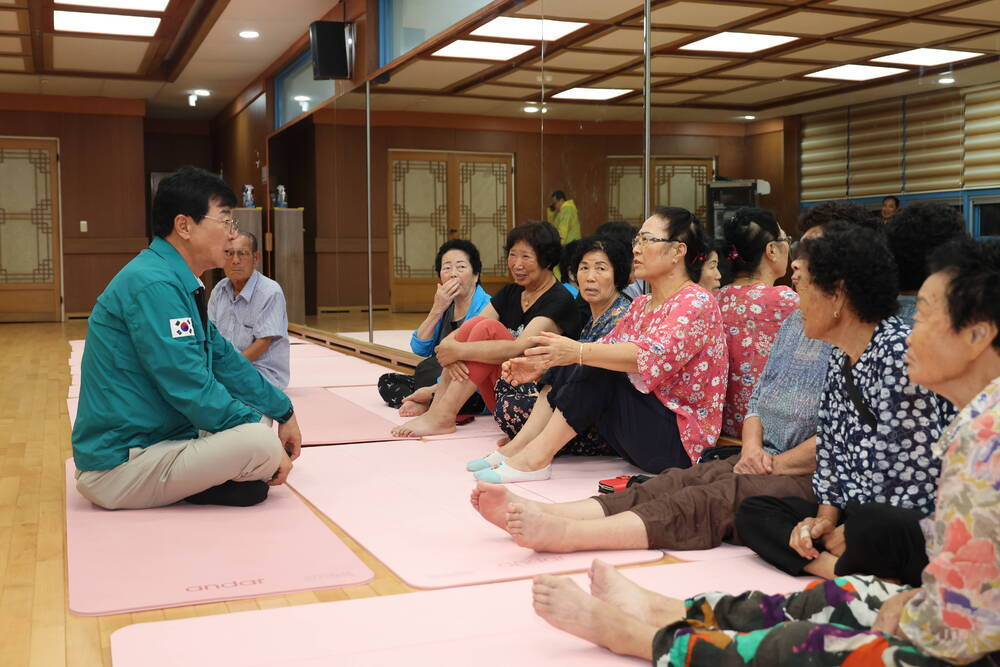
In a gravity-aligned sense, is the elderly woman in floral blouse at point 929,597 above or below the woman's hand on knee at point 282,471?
above

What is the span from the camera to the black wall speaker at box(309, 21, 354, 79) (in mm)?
7910

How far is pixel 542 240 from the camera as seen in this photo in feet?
13.6

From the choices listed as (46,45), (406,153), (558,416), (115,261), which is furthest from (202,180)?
(115,261)

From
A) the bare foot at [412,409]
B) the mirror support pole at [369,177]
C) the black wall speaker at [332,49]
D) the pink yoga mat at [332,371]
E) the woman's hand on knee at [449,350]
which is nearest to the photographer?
the woman's hand on knee at [449,350]

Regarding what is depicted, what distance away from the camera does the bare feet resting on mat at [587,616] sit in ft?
5.89

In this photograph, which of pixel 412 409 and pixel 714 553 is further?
pixel 412 409

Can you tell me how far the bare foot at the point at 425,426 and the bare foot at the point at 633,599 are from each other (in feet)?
7.93

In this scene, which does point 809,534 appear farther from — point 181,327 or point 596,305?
point 181,327

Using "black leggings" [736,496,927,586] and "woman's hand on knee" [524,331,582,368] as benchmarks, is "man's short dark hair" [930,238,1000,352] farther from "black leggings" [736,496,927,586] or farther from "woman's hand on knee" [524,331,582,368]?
"woman's hand on knee" [524,331,582,368]

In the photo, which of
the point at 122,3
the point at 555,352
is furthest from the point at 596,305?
the point at 122,3

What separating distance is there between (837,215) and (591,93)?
1919 mm

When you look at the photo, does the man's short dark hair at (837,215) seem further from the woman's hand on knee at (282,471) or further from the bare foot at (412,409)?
the bare foot at (412,409)

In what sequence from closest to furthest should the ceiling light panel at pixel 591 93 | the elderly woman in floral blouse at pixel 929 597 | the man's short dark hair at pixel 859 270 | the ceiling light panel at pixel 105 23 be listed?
the elderly woman in floral blouse at pixel 929 597 < the man's short dark hair at pixel 859 270 < the ceiling light panel at pixel 591 93 < the ceiling light panel at pixel 105 23

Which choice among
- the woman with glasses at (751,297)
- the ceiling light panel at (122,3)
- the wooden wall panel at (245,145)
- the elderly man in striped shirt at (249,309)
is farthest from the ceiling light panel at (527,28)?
the wooden wall panel at (245,145)
